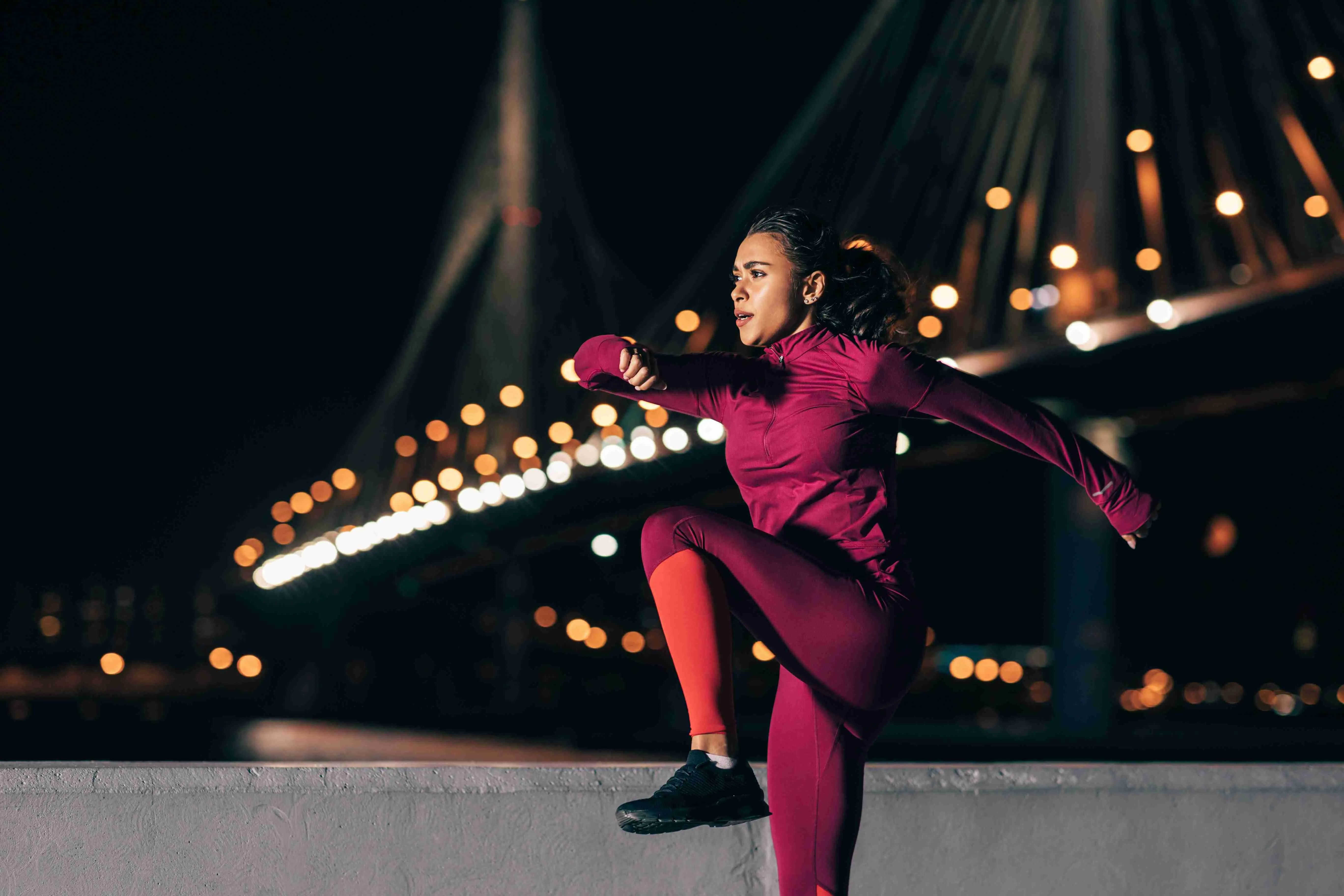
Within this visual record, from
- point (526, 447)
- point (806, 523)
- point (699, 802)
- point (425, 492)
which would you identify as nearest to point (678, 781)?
point (699, 802)

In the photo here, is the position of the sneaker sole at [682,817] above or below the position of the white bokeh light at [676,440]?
below

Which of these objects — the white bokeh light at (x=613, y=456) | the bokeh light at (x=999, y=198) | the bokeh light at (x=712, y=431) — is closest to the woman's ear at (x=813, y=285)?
the bokeh light at (x=712, y=431)

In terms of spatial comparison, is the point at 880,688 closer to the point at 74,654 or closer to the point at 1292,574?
the point at 1292,574

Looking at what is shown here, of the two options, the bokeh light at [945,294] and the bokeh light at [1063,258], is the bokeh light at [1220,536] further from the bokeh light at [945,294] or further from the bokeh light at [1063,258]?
the bokeh light at [1063,258]

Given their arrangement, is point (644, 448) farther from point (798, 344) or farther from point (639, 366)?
point (639, 366)

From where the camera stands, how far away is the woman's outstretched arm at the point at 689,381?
2410mm

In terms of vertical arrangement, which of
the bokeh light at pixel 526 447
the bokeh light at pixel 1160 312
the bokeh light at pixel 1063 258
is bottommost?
the bokeh light at pixel 1160 312

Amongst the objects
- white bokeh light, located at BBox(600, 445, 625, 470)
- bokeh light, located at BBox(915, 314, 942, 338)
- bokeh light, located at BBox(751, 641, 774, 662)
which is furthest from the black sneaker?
white bokeh light, located at BBox(600, 445, 625, 470)

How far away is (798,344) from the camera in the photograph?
96.2 inches

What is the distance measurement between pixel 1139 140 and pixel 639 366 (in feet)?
32.6

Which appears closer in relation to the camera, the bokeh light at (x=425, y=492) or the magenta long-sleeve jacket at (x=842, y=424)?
the magenta long-sleeve jacket at (x=842, y=424)

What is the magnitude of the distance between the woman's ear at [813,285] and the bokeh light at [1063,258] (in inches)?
269

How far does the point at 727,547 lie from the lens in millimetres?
2203

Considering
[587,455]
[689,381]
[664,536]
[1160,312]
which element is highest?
[1160,312]
